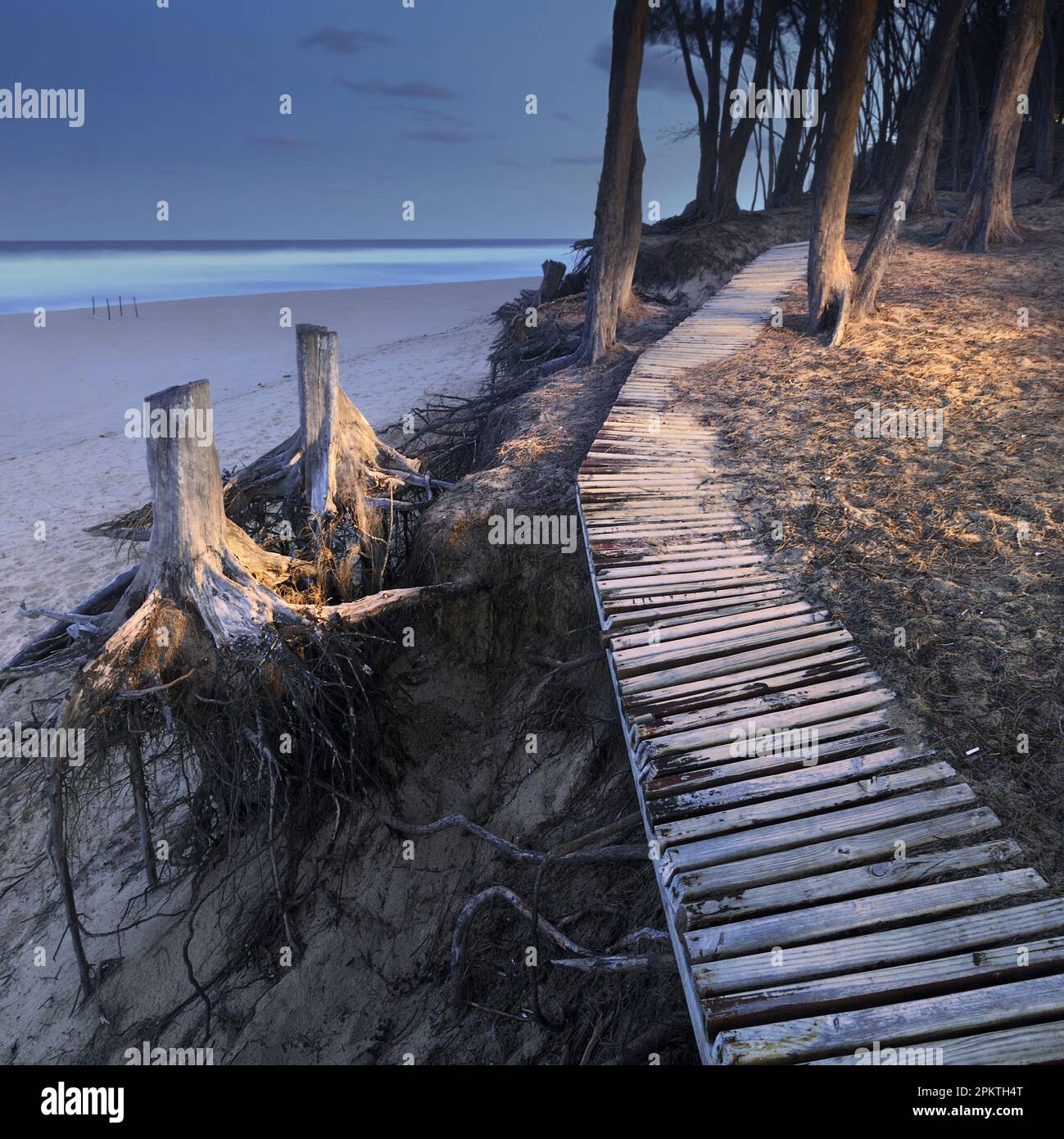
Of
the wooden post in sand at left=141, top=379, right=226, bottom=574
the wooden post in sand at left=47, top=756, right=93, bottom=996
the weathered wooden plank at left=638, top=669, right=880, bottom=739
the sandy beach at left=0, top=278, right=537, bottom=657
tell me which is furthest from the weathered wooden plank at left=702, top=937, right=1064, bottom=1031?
the sandy beach at left=0, top=278, right=537, bottom=657

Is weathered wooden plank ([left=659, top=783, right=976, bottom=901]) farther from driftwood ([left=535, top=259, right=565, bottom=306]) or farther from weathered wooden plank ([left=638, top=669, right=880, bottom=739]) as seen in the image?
driftwood ([left=535, top=259, right=565, bottom=306])

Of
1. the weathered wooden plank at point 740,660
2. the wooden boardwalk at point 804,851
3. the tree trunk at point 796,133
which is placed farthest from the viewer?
the tree trunk at point 796,133

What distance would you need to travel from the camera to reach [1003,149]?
37.0 feet

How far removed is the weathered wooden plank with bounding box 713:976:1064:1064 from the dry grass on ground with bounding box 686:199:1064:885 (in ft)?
1.66

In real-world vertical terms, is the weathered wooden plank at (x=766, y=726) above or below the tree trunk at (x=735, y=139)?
below

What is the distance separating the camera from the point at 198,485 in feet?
16.1

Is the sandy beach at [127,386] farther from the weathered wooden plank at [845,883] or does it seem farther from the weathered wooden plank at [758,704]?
the weathered wooden plank at [845,883]

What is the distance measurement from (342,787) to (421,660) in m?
1.20

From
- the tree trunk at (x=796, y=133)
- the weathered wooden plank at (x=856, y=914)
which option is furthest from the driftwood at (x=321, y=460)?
the tree trunk at (x=796, y=133)

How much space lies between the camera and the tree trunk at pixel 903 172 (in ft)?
27.7

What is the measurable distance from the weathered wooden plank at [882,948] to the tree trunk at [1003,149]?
465 inches

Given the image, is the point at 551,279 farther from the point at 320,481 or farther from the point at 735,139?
the point at 320,481
